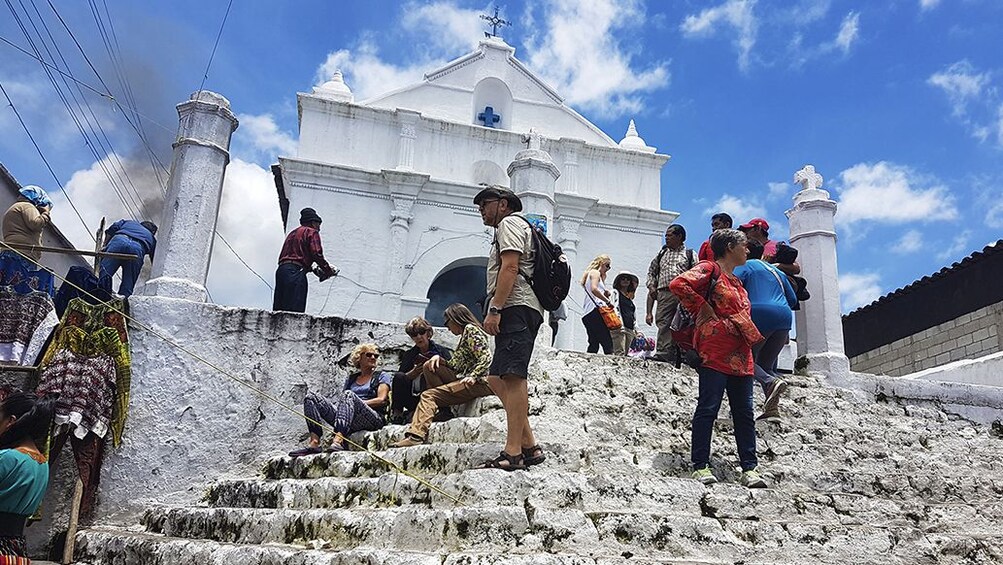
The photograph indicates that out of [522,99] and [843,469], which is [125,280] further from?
[522,99]

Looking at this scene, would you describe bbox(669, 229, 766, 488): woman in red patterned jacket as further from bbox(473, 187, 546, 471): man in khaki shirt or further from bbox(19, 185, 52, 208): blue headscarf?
bbox(19, 185, 52, 208): blue headscarf

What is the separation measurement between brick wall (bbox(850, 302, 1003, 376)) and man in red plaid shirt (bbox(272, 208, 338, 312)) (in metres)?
11.3

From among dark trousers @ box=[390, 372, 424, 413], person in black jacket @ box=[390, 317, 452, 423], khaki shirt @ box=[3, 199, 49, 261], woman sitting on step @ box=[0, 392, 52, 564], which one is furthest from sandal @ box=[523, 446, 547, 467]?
khaki shirt @ box=[3, 199, 49, 261]

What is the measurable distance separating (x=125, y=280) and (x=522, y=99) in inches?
450

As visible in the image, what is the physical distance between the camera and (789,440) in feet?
18.4

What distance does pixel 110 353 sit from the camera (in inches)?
230

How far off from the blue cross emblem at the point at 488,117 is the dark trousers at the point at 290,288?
1031cm

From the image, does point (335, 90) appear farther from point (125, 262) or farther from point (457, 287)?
point (125, 262)

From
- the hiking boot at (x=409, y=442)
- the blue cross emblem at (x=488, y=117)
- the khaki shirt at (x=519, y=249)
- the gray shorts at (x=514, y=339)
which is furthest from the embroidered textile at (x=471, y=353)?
the blue cross emblem at (x=488, y=117)

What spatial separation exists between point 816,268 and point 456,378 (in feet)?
14.9

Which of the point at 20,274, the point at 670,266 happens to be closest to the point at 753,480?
the point at 670,266

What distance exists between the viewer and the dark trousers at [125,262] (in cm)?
664

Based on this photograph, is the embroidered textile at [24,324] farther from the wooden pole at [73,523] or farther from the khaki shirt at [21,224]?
the wooden pole at [73,523]

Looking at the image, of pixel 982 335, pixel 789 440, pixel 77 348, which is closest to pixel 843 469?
pixel 789 440
